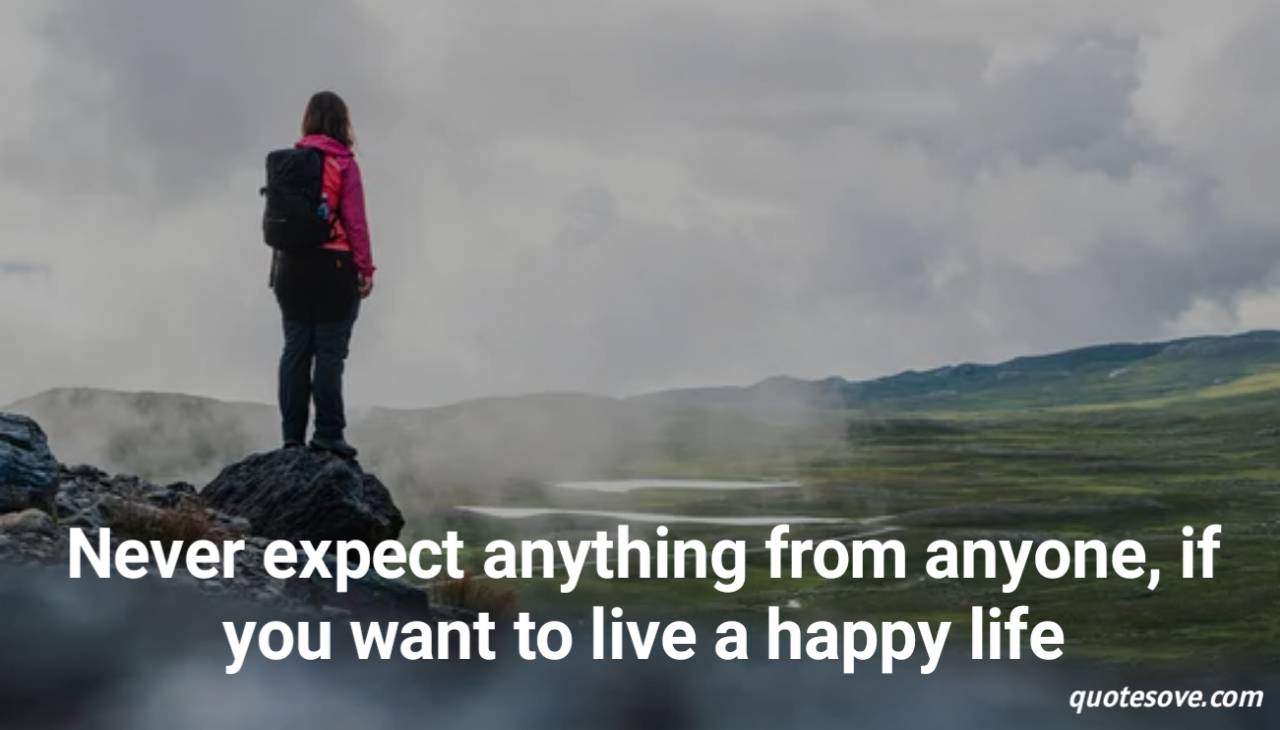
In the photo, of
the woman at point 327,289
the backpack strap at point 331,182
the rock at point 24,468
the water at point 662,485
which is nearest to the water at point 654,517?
the water at point 662,485

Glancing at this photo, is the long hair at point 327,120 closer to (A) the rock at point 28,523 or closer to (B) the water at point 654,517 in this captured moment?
(A) the rock at point 28,523

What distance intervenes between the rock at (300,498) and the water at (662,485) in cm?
14286

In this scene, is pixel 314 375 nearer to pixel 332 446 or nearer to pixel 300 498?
pixel 332 446

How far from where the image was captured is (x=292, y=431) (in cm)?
2012

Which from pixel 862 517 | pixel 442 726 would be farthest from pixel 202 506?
pixel 862 517

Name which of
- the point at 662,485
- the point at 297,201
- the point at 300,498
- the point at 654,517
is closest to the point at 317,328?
the point at 297,201

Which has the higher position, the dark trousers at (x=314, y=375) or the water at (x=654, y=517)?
the water at (x=654, y=517)

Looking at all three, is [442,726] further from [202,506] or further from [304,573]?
[202,506]

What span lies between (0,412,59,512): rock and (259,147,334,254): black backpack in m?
3.34

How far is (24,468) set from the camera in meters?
16.5

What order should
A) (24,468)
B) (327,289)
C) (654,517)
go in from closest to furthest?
(24,468) → (327,289) → (654,517)

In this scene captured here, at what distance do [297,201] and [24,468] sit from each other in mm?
4006

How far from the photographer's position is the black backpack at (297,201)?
18.6 m

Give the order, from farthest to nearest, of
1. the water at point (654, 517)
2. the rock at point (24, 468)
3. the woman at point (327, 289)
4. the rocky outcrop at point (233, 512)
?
the water at point (654, 517) → the woman at point (327, 289) → the rock at point (24, 468) → the rocky outcrop at point (233, 512)
